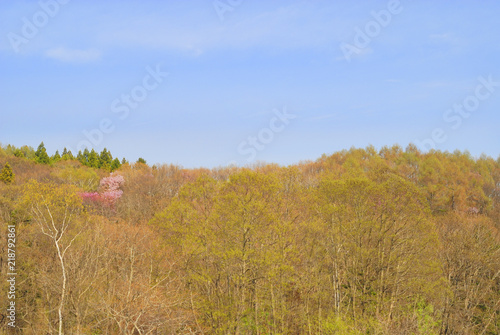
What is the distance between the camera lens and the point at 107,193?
219 ft

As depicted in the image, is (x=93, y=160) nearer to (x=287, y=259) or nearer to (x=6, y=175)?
(x=6, y=175)

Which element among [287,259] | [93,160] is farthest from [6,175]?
[287,259]

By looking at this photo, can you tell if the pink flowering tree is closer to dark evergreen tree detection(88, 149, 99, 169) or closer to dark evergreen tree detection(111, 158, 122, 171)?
dark evergreen tree detection(88, 149, 99, 169)

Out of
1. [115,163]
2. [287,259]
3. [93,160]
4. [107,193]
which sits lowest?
[287,259]

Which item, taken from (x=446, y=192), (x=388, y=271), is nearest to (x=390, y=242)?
(x=388, y=271)

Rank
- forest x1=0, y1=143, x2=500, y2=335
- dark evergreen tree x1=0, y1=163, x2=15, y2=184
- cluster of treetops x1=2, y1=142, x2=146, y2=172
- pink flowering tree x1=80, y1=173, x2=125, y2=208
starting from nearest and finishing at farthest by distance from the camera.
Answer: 1. forest x1=0, y1=143, x2=500, y2=335
2. dark evergreen tree x1=0, y1=163, x2=15, y2=184
3. pink flowering tree x1=80, y1=173, x2=125, y2=208
4. cluster of treetops x1=2, y1=142, x2=146, y2=172

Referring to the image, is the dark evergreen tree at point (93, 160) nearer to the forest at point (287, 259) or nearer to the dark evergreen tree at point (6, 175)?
the dark evergreen tree at point (6, 175)

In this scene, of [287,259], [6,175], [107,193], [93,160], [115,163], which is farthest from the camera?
→ [115,163]

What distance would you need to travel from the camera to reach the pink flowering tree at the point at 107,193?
61.2m

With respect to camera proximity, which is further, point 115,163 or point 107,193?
point 115,163

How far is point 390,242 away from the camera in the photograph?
27266 mm

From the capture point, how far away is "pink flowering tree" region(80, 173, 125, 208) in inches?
2409

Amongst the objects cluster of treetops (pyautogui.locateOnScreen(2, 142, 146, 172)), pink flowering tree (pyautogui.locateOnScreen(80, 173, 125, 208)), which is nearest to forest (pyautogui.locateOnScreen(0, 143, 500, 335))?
pink flowering tree (pyautogui.locateOnScreen(80, 173, 125, 208))

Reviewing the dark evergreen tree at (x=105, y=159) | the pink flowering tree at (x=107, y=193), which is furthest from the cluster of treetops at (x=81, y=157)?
the pink flowering tree at (x=107, y=193)
